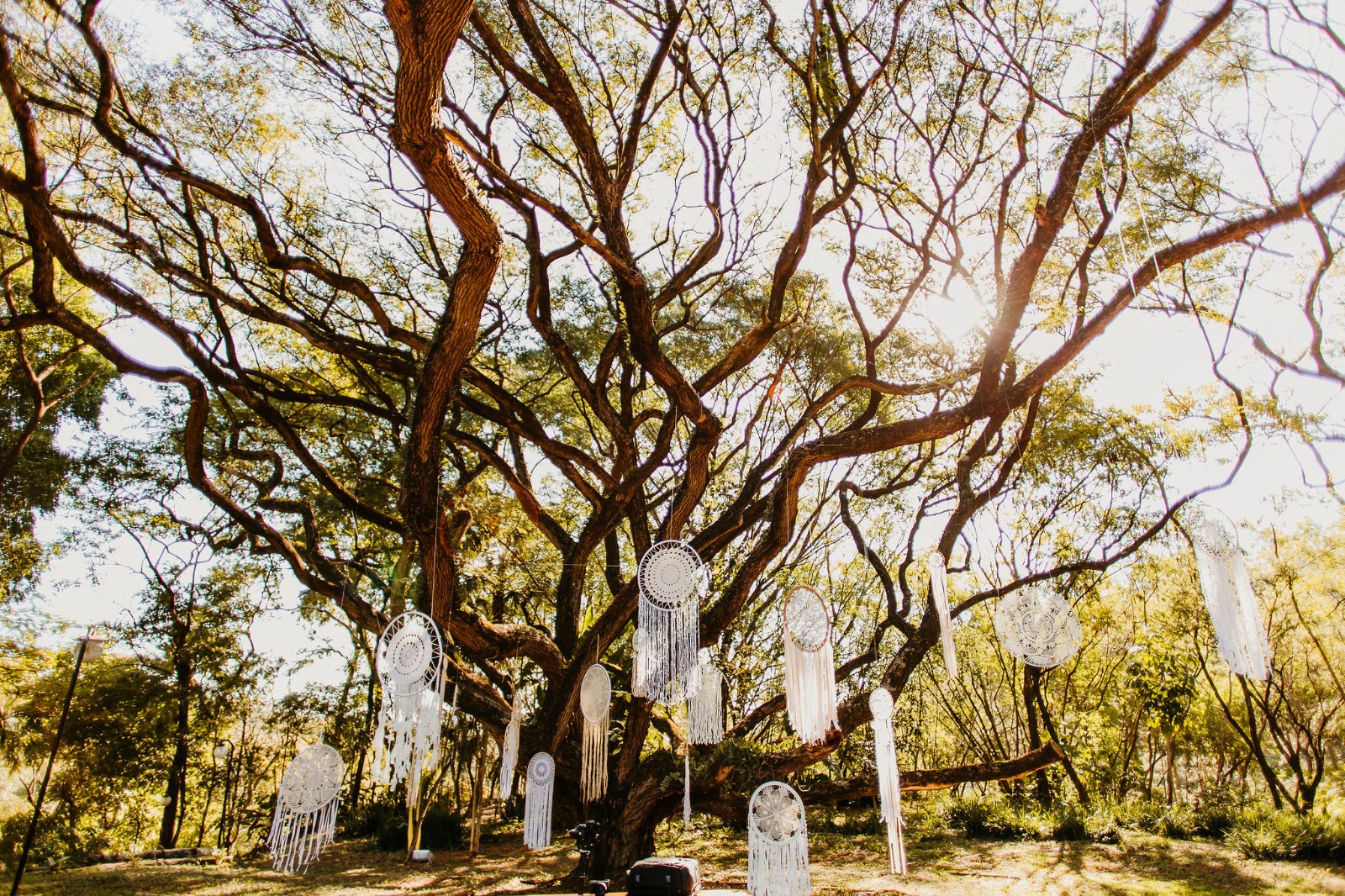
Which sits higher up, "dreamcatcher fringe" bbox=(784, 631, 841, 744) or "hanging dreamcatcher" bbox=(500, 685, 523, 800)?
"dreamcatcher fringe" bbox=(784, 631, 841, 744)

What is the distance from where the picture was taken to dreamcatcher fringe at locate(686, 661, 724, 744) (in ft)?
18.7

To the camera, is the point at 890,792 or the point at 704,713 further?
the point at 704,713

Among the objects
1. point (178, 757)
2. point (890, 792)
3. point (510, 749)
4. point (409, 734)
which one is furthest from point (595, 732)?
point (178, 757)

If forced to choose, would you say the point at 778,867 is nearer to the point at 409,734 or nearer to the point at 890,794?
the point at 890,794

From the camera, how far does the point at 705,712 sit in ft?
19.0

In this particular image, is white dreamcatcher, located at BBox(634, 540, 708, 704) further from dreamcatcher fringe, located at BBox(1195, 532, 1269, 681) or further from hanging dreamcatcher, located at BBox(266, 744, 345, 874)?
dreamcatcher fringe, located at BBox(1195, 532, 1269, 681)

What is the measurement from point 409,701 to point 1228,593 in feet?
17.0

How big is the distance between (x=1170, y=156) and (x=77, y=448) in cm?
1247

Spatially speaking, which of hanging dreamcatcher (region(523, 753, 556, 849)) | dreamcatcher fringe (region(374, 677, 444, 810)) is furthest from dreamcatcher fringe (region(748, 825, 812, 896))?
dreamcatcher fringe (region(374, 677, 444, 810))

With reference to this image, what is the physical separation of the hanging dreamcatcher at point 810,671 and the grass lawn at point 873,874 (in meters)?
2.29

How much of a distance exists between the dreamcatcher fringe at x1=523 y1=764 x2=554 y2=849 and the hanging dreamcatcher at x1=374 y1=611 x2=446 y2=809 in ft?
4.83

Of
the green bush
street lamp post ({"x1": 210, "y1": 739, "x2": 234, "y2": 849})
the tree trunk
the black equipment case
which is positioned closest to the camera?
the black equipment case

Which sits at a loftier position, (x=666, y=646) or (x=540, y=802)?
(x=666, y=646)

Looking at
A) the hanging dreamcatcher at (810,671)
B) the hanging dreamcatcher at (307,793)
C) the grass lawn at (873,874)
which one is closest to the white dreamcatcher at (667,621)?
the hanging dreamcatcher at (810,671)
